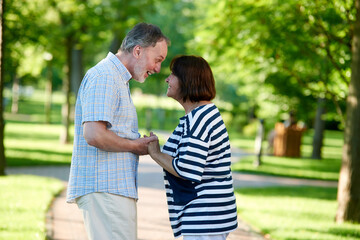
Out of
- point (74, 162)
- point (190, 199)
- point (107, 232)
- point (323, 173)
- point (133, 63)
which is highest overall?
point (133, 63)

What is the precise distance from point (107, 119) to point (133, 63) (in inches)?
17.8

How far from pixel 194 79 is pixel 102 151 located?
682 mm

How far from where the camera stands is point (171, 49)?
3112 centimetres

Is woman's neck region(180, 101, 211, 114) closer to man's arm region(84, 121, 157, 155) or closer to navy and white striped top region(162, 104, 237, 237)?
navy and white striped top region(162, 104, 237, 237)

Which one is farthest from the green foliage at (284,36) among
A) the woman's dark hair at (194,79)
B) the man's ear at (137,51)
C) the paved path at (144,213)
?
the man's ear at (137,51)

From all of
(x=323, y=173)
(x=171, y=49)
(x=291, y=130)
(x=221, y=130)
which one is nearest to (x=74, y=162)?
(x=221, y=130)

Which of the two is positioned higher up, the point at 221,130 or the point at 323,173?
the point at 221,130

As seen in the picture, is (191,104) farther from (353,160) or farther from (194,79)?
(353,160)

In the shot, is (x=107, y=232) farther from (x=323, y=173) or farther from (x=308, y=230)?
(x=323, y=173)

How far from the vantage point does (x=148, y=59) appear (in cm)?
285

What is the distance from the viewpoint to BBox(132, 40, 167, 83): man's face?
2834 mm

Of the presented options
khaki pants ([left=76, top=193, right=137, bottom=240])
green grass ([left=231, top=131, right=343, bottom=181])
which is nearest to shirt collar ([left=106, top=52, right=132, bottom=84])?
khaki pants ([left=76, top=193, right=137, bottom=240])

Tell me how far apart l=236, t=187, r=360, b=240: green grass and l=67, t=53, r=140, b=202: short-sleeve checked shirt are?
149 inches

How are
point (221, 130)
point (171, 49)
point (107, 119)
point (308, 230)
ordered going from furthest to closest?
point (171, 49) → point (308, 230) → point (221, 130) → point (107, 119)
